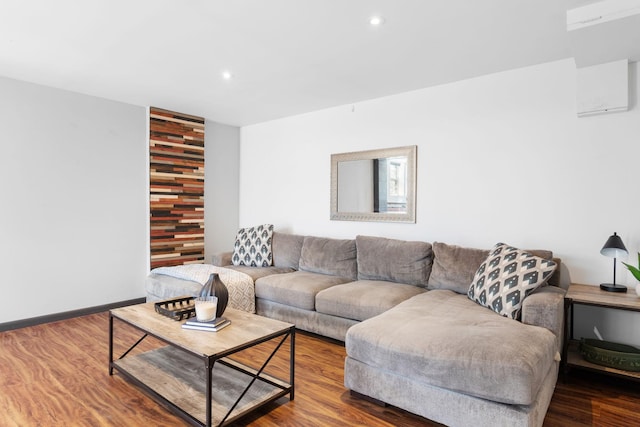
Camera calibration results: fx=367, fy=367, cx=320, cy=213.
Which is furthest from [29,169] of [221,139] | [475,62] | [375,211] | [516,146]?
[516,146]

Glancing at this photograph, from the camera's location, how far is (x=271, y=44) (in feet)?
8.83

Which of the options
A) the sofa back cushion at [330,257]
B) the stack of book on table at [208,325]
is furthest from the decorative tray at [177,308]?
the sofa back cushion at [330,257]

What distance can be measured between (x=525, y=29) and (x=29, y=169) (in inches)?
173

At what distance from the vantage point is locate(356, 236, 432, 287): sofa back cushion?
330cm

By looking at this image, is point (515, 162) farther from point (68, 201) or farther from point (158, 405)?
point (68, 201)

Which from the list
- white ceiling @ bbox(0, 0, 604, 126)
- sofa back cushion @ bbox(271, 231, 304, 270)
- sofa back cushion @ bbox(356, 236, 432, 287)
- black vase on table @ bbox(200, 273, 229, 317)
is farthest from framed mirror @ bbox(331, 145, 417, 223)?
black vase on table @ bbox(200, 273, 229, 317)

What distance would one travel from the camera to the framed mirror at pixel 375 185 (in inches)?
146

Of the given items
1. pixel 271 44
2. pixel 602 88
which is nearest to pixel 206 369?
pixel 271 44

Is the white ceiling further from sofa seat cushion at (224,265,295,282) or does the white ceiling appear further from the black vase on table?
sofa seat cushion at (224,265,295,282)

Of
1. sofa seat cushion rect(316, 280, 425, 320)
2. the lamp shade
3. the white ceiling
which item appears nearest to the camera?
the white ceiling

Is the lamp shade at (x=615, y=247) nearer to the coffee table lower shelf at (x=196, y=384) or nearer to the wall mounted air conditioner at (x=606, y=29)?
the wall mounted air conditioner at (x=606, y=29)

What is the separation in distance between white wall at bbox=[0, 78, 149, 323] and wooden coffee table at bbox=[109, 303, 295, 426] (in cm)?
163

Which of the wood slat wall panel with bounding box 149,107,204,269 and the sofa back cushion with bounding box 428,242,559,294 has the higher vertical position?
the wood slat wall panel with bounding box 149,107,204,269

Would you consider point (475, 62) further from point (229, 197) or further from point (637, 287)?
point (229, 197)
